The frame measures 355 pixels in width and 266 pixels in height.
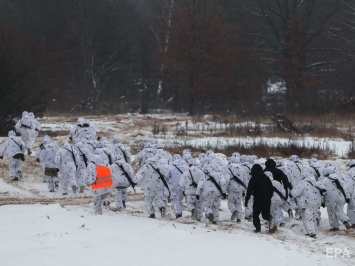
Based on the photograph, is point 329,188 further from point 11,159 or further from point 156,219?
point 11,159

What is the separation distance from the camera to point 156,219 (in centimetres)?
1460

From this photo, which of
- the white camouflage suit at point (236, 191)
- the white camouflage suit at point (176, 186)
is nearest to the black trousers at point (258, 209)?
the white camouflage suit at point (236, 191)

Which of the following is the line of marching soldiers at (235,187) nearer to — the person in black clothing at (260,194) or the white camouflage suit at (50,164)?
the person in black clothing at (260,194)

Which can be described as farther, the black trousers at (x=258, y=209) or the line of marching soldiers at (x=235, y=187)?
the line of marching soldiers at (x=235, y=187)

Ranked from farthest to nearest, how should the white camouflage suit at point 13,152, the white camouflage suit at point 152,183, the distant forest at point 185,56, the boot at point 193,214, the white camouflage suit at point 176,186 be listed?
1. the distant forest at point 185,56
2. the white camouflage suit at point 13,152
3. the white camouflage suit at point 176,186
4. the boot at point 193,214
5. the white camouflage suit at point 152,183

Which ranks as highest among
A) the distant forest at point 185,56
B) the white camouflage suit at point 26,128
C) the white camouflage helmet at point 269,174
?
the distant forest at point 185,56

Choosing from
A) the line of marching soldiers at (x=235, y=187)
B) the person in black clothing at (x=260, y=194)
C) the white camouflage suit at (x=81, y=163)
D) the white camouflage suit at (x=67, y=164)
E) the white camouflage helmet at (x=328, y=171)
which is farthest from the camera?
the white camouflage suit at (x=81, y=163)

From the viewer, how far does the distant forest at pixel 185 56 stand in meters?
48.0

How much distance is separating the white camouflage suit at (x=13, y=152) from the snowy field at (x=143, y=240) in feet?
13.7

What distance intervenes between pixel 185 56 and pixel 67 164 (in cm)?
3062

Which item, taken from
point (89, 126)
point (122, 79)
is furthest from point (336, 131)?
point (122, 79)

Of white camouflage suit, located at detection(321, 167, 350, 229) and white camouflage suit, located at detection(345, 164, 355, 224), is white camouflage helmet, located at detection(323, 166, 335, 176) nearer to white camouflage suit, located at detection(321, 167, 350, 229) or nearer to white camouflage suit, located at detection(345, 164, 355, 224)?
white camouflage suit, located at detection(321, 167, 350, 229)

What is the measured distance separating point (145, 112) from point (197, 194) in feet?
116

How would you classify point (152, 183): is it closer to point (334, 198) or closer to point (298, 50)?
point (334, 198)
